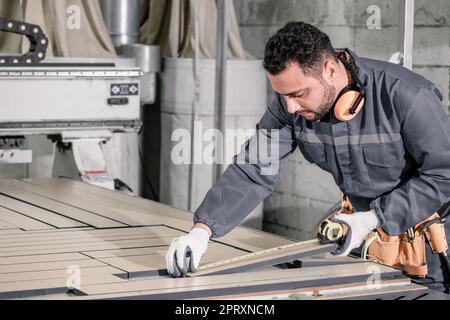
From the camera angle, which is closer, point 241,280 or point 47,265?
point 241,280

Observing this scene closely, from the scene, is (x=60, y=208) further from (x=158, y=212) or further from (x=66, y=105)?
(x=66, y=105)

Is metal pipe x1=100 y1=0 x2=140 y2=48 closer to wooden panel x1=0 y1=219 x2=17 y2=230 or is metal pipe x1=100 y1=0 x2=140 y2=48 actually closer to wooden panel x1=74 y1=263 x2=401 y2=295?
wooden panel x1=0 y1=219 x2=17 y2=230

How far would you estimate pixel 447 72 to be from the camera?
409 cm

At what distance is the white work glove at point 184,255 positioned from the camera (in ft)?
7.61

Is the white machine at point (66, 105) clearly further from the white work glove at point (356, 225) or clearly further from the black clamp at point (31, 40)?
the white work glove at point (356, 225)

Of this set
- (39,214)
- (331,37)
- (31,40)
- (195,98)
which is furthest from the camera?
(195,98)

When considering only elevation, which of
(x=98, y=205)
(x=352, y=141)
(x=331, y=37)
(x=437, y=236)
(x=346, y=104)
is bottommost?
(x=98, y=205)

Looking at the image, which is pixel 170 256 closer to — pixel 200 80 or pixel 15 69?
pixel 15 69

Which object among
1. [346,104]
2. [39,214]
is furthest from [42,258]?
→ [346,104]

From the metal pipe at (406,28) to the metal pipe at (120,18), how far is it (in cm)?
194

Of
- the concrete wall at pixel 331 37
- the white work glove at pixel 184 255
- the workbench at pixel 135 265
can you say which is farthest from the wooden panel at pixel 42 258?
the concrete wall at pixel 331 37

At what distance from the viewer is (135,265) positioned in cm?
244

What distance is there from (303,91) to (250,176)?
376 mm
